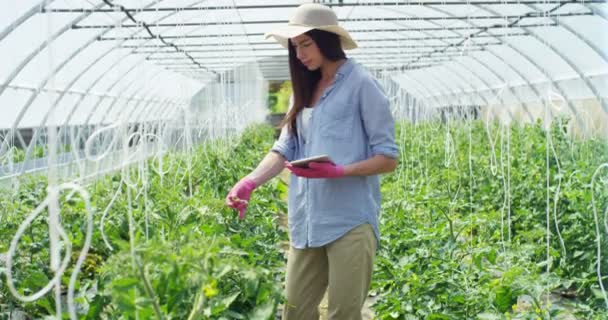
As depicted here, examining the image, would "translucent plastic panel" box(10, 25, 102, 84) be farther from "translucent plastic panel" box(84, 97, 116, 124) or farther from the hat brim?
the hat brim

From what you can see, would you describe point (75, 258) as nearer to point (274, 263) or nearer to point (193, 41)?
point (274, 263)

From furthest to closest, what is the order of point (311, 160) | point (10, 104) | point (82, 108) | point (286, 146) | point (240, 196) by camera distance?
point (82, 108)
point (10, 104)
point (286, 146)
point (240, 196)
point (311, 160)

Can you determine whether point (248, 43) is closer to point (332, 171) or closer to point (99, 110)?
point (99, 110)

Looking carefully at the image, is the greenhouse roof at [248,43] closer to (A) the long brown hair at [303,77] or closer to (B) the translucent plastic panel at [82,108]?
(B) the translucent plastic panel at [82,108]

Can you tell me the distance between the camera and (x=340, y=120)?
250 cm

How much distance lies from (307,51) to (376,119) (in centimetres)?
36

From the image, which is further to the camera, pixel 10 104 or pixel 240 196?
pixel 10 104

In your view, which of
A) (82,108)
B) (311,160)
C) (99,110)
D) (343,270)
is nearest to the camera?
Result: (311,160)

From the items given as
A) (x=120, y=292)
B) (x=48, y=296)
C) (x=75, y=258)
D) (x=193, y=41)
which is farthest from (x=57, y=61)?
(x=120, y=292)

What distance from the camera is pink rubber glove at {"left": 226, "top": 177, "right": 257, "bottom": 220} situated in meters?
2.51

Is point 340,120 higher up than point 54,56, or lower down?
lower down

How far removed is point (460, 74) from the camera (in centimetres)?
1594

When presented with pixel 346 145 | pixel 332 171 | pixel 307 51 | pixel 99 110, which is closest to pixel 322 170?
pixel 332 171

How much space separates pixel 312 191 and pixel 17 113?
7467 mm
